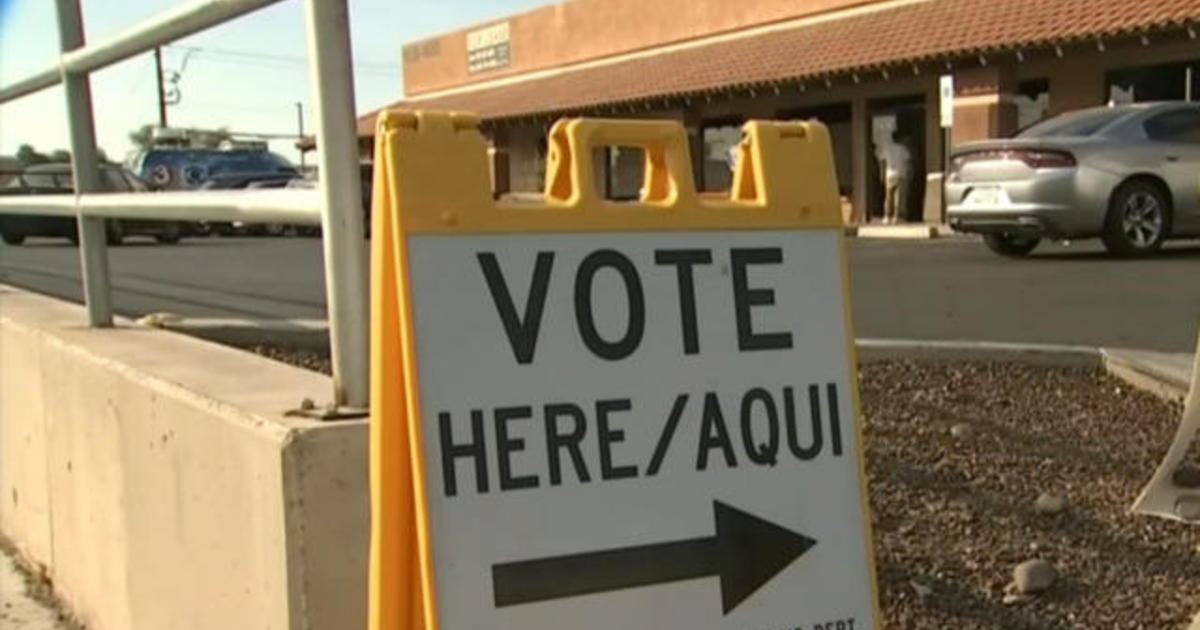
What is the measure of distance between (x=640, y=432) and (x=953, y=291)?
8700mm

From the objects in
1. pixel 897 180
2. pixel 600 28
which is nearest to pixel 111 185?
pixel 897 180

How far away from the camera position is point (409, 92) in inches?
1852

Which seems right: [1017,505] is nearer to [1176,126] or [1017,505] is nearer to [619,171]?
[619,171]

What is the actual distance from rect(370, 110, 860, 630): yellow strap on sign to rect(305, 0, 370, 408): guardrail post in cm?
26

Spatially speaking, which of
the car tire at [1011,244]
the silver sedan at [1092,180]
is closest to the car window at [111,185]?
the silver sedan at [1092,180]

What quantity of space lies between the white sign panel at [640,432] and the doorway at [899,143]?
24.0 metres

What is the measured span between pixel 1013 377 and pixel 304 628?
4.07 m

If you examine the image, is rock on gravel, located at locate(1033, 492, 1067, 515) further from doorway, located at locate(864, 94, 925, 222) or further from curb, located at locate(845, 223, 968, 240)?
doorway, located at locate(864, 94, 925, 222)

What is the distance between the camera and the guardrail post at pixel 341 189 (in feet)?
8.34

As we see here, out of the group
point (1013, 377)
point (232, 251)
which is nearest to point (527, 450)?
point (1013, 377)

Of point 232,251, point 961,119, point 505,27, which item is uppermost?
point 505,27

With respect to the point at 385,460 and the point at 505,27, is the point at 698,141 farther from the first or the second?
the point at 385,460

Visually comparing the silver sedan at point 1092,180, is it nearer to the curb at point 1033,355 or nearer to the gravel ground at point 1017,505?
the curb at point 1033,355

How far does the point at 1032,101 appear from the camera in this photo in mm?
23875
